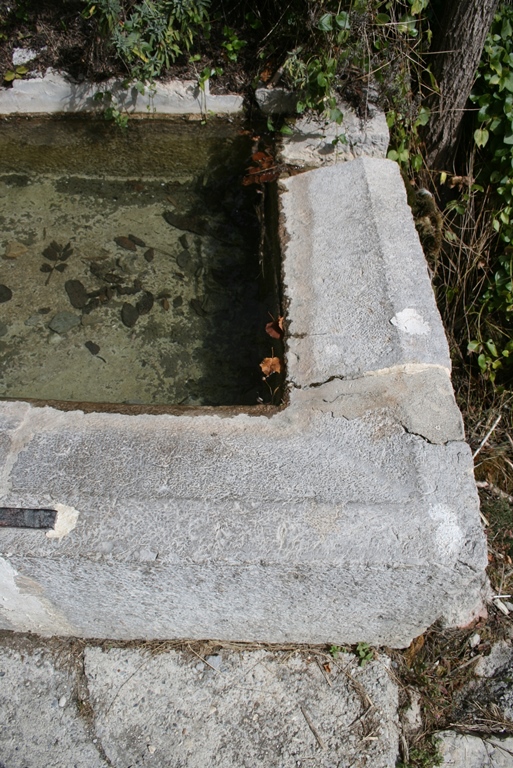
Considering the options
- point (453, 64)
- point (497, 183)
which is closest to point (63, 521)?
point (497, 183)

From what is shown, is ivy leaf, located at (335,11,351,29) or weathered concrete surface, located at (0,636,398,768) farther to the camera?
ivy leaf, located at (335,11,351,29)

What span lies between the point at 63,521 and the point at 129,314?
1294 millimetres

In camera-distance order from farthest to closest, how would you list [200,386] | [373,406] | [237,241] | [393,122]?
1. [237,241]
2. [393,122]
3. [200,386]
4. [373,406]

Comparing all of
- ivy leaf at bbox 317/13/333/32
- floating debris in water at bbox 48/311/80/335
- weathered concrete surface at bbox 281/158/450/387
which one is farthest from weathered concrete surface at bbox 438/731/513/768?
ivy leaf at bbox 317/13/333/32

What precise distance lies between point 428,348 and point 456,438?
1.09 feet

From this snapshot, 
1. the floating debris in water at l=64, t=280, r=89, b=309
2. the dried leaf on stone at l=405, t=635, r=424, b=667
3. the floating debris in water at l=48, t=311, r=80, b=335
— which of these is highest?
the floating debris in water at l=64, t=280, r=89, b=309

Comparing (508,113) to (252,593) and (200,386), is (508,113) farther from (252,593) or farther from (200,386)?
(252,593)

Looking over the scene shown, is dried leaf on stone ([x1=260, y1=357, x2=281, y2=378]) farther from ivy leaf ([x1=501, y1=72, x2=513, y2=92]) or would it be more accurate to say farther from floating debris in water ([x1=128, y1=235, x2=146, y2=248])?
ivy leaf ([x1=501, y1=72, x2=513, y2=92])

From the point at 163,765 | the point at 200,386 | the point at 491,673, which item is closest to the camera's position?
the point at 163,765

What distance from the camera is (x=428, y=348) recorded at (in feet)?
6.34

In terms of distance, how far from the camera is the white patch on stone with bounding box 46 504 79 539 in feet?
5.08

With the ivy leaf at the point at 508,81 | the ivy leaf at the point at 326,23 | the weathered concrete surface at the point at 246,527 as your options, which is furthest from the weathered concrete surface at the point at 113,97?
the weathered concrete surface at the point at 246,527

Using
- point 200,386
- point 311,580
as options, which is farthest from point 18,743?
point 200,386

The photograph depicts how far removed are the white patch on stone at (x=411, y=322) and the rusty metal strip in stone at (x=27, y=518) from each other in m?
1.21
